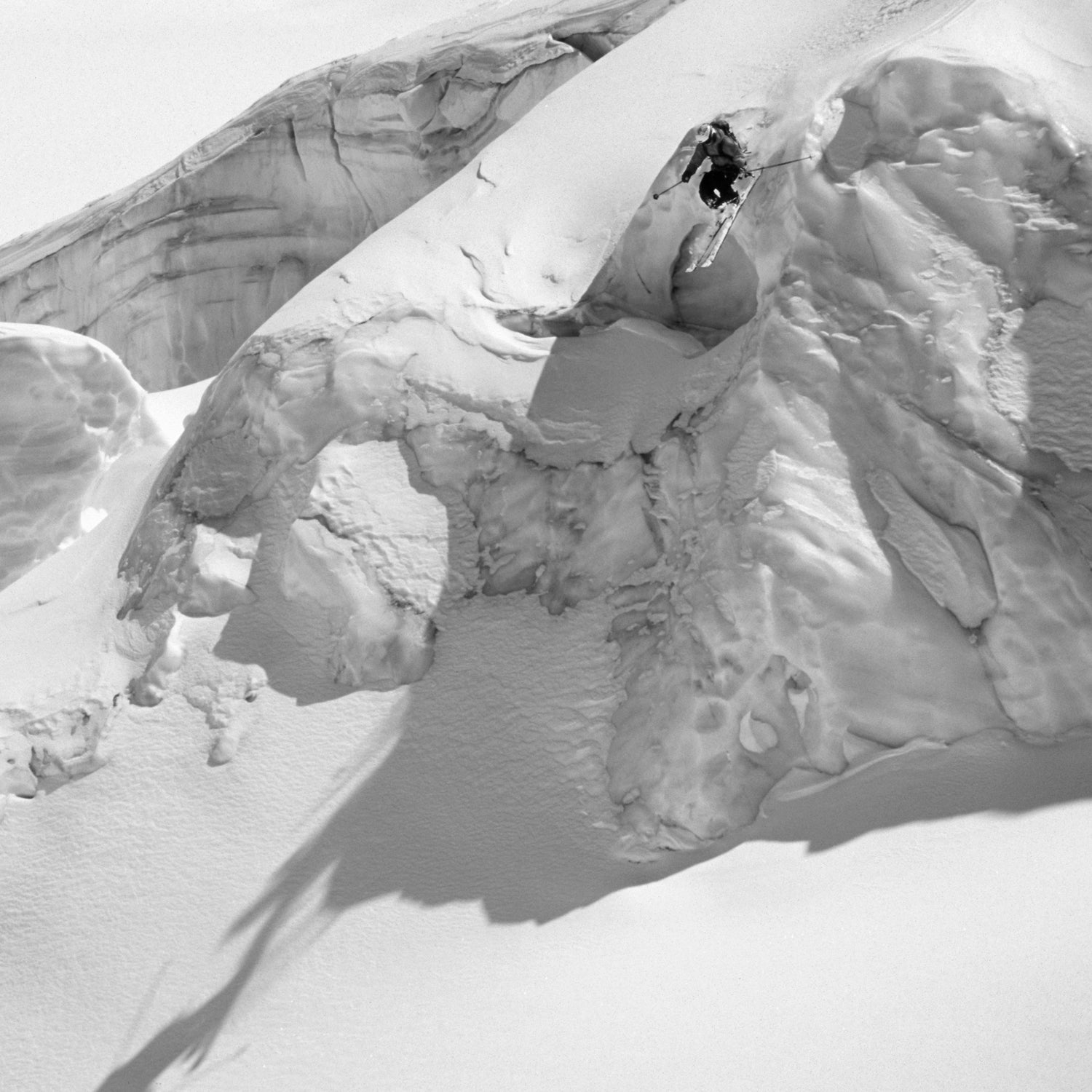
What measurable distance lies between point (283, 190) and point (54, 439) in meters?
2.03

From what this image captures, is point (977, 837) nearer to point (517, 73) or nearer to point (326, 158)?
point (517, 73)

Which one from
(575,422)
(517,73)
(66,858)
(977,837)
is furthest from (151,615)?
(517,73)

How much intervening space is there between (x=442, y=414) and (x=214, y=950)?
1282 millimetres

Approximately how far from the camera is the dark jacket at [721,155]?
2.88 metres

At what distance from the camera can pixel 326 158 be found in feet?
20.2

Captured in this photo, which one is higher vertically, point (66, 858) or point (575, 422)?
point (575, 422)

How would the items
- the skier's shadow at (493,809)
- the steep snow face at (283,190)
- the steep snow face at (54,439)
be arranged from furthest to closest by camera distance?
the steep snow face at (283,190) → the steep snow face at (54,439) → the skier's shadow at (493,809)

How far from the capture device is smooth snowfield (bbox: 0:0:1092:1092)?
2316 millimetres

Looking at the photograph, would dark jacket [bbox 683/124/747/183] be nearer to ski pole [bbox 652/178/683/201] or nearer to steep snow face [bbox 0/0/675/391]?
ski pole [bbox 652/178/683/201]

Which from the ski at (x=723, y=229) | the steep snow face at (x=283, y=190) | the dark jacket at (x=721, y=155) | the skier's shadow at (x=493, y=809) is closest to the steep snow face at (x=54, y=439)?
the steep snow face at (x=283, y=190)

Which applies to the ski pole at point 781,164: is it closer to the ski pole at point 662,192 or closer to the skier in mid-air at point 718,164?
the skier in mid-air at point 718,164

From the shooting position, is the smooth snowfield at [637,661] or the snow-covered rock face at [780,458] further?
the snow-covered rock face at [780,458]

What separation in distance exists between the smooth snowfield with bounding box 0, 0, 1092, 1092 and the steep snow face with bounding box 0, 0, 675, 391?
7.89ft

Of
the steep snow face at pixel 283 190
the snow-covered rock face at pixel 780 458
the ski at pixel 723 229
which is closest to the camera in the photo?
the snow-covered rock face at pixel 780 458
